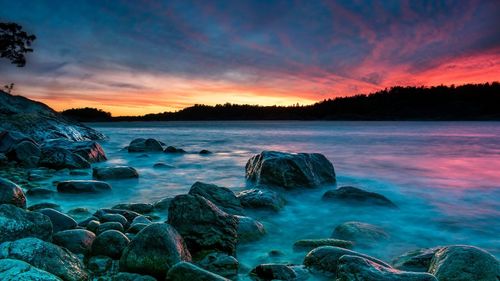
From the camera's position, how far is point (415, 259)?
3.36m

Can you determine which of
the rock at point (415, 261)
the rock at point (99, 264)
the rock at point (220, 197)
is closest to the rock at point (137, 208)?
the rock at point (220, 197)

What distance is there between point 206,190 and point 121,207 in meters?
1.12

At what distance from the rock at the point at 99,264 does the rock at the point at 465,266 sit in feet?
8.31

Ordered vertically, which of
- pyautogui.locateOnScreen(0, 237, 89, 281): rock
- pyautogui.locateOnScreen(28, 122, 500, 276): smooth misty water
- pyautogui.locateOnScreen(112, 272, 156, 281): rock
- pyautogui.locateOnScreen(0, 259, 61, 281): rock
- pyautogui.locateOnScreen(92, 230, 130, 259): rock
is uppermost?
pyautogui.locateOnScreen(0, 259, 61, 281): rock

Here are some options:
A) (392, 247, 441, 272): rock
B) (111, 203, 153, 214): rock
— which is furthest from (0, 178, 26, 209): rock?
(392, 247, 441, 272): rock

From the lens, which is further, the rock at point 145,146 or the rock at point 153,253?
the rock at point 145,146

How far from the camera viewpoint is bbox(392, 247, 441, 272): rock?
10.7 ft

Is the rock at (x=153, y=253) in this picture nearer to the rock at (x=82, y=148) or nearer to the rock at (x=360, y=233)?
the rock at (x=360, y=233)

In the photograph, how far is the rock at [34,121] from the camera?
44.3 ft

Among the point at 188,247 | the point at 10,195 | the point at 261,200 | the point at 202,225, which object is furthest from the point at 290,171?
the point at 10,195

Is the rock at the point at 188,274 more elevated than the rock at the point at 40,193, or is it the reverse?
the rock at the point at 188,274

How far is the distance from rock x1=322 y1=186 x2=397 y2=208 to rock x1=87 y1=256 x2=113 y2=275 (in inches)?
147

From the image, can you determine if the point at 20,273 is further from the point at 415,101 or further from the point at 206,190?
the point at 415,101

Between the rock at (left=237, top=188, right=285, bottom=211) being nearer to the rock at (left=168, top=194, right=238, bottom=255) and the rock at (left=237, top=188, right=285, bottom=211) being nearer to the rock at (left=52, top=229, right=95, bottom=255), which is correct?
the rock at (left=168, top=194, right=238, bottom=255)
